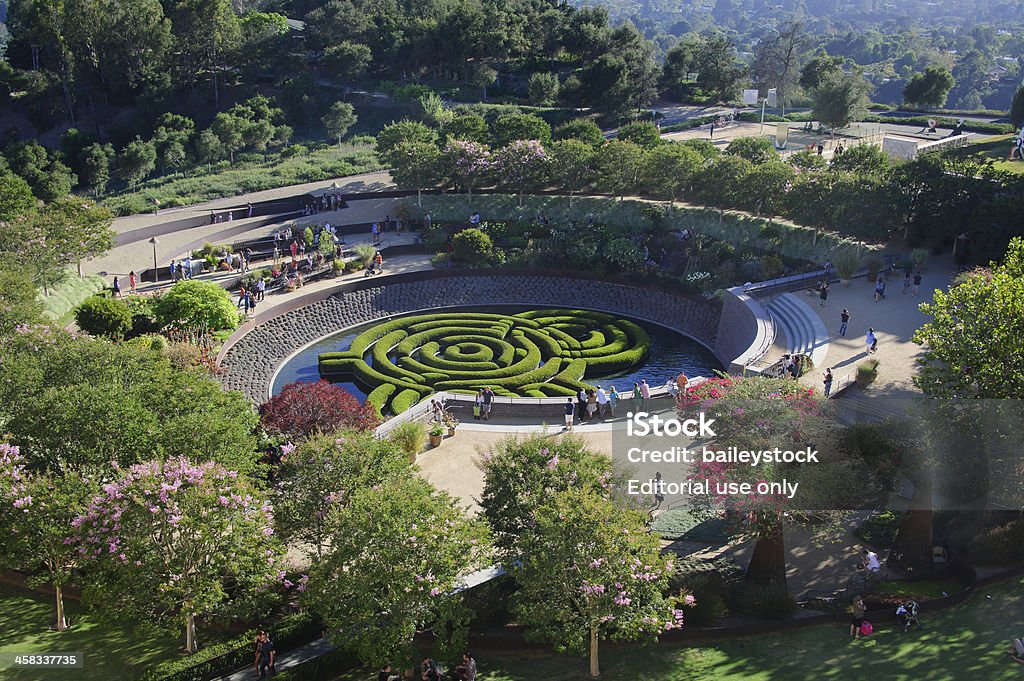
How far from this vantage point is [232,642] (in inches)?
912

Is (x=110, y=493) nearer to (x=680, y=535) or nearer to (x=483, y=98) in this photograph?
(x=680, y=535)

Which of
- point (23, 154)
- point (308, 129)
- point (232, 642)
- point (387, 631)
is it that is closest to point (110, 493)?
point (232, 642)

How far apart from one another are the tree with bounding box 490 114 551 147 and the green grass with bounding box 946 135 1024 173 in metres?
27.5

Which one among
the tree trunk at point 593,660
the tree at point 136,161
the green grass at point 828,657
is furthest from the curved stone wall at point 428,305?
the tree at point 136,161

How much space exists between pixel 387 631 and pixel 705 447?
32.6 feet

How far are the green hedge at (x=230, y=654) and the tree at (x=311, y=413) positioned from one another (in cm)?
897

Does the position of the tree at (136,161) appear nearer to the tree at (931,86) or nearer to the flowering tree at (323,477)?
the flowering tree at (323,477)

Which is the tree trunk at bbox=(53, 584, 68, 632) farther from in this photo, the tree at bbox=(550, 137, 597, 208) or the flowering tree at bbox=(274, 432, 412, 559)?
the tree at bbox=(550, 137, 597, 208)

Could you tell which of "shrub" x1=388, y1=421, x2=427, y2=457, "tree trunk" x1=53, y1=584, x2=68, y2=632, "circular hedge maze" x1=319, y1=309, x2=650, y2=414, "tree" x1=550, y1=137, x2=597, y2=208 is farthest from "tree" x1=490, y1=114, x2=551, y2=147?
"tree trunk" x1=53, y1=584, x2=68, y2=632

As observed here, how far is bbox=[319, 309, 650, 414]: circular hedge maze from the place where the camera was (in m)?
42.9

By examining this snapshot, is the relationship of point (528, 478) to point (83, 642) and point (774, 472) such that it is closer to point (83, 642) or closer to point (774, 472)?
point (774, 472)

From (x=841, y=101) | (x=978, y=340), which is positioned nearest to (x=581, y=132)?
(x=841, y=101)

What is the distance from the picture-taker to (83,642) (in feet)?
78.5

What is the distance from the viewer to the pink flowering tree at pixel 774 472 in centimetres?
2494
